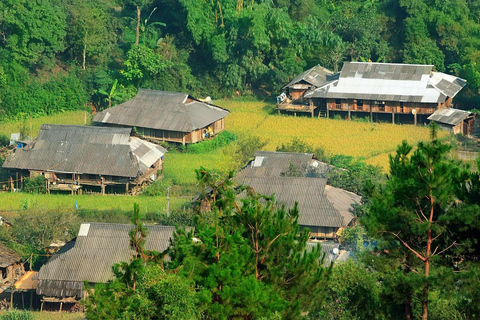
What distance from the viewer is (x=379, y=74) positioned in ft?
206

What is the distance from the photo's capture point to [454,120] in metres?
59.1

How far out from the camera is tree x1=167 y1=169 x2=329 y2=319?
81.1 ft

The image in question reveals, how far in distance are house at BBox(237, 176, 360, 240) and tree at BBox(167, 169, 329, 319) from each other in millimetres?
15456

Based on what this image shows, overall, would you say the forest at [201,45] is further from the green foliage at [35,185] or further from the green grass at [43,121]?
the green foliage at [35,185]

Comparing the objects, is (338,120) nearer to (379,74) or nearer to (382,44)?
(379,74)

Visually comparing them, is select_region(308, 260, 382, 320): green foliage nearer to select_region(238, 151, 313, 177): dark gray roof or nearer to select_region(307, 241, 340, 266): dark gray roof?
select_region(307, 241, 340, 266): dark gray roof

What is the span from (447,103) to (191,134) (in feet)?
52.6

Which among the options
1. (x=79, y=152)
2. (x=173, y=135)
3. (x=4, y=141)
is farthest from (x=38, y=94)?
(x=79, y=152)

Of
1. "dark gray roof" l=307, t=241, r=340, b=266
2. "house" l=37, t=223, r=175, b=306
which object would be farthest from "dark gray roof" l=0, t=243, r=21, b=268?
"dark gray roof" l=307, t=241, r=340, b=266

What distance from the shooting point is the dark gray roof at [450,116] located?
59.1 metres

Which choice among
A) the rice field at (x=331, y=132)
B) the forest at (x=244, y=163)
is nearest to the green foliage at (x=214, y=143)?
the forest at (x=244, y=163)

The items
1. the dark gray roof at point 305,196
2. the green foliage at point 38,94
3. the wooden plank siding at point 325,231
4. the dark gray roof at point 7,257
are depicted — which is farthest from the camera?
the green foliage at point 38,94

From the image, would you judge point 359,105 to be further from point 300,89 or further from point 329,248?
point 329,248

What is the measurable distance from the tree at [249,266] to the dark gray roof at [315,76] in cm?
3786
